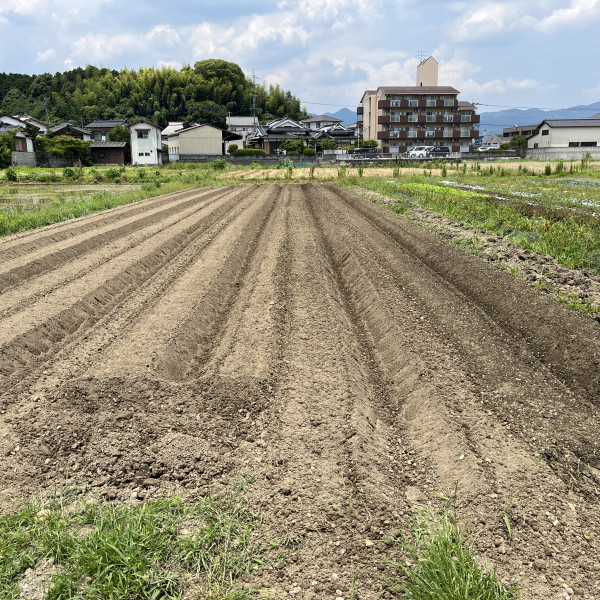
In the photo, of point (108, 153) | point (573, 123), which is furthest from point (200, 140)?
point (573, 123)

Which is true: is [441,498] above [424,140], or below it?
below

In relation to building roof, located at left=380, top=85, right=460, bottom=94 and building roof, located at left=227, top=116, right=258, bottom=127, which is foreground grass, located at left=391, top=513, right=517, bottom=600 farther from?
building roof, located at left=227, top=116, right=258, bottom=127

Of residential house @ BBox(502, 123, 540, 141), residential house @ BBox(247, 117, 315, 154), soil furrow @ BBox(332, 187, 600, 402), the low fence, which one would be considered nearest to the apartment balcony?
residential house @ BBox(247, 117, 315, 154)

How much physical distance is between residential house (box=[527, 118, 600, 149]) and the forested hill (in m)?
49.9

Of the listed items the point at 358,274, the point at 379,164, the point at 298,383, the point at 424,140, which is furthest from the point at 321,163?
the point at 298,383

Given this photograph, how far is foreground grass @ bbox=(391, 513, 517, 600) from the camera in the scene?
7.40ft

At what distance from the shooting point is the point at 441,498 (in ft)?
9.88

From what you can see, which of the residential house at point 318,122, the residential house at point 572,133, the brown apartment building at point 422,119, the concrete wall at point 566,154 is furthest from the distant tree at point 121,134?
the residential house at point 572,133

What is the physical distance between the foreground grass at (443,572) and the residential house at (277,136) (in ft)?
211

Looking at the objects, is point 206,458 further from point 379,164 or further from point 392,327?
point 379,164

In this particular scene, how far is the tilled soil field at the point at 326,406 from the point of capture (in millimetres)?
2723

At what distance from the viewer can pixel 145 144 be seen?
55.9 metres

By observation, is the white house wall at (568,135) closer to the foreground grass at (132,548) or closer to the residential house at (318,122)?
the residential house at (318,122)

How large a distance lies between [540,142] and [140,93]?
6545 centimetres
